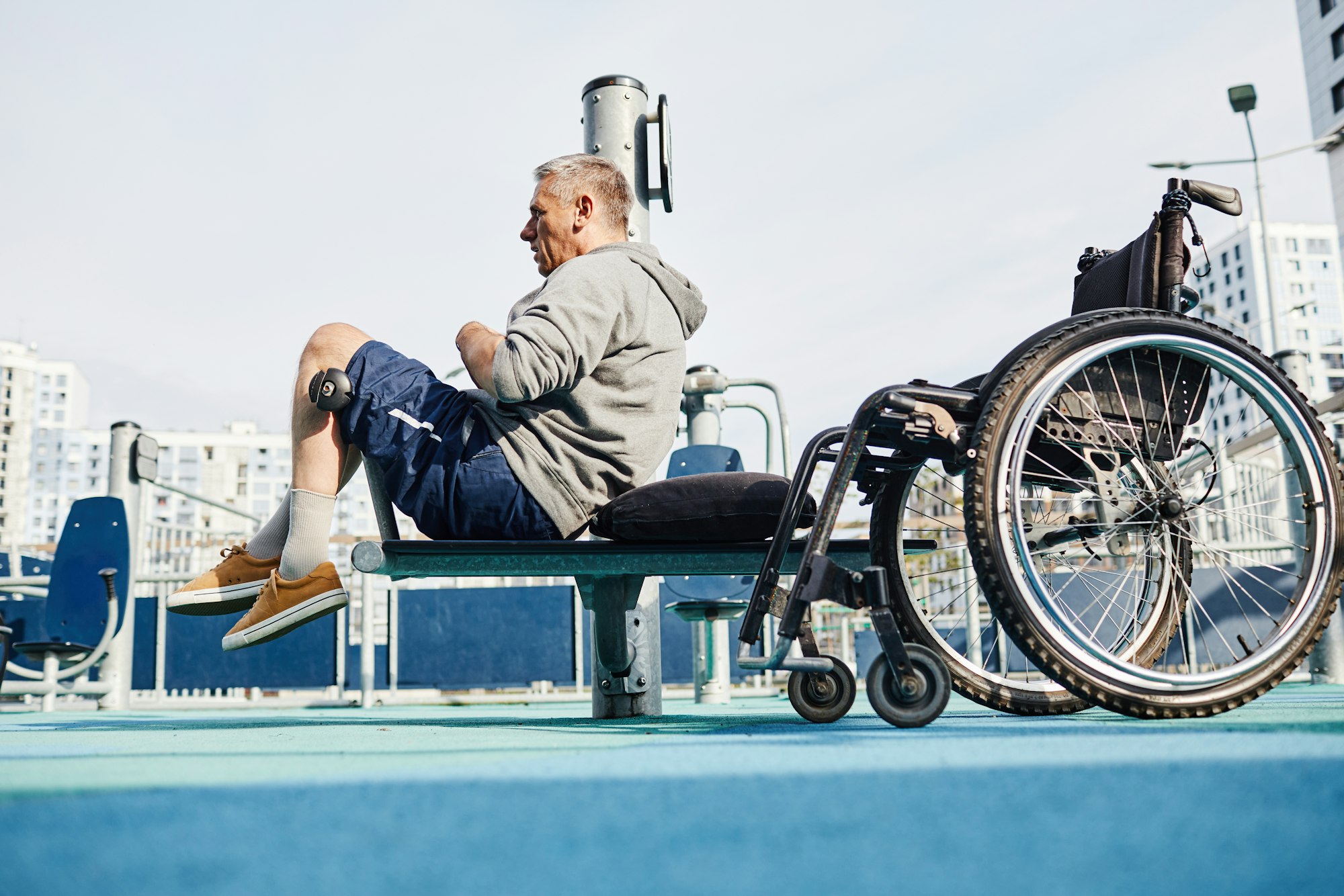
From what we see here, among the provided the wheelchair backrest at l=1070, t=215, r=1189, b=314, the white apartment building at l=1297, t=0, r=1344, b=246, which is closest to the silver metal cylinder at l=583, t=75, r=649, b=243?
the wheelchair backrest at l=1070, t=215, r=1189, b=314

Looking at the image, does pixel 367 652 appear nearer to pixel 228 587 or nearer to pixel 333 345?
pixel 228 587

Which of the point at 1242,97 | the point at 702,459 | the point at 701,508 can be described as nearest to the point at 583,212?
the point at 701,508

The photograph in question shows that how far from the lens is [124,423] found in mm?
7227

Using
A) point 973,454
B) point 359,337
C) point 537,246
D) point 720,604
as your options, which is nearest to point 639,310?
point 537,246

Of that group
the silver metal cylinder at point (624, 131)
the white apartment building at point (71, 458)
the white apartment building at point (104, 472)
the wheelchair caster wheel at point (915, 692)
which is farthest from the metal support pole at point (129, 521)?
the white apartment building at point (104, 472)

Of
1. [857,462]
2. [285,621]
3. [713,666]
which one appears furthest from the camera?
[713,666]

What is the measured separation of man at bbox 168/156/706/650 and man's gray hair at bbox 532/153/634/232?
273 millimetres

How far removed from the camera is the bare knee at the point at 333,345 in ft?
8.48

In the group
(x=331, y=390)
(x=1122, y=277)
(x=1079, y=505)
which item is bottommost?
(x=1079, y=505)

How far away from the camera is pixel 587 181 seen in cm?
298

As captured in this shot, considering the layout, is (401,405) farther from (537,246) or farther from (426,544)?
(537,246)

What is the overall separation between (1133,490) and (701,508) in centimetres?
98

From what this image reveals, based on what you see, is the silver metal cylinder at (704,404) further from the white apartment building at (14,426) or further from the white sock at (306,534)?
the white apartment building at (14,426)

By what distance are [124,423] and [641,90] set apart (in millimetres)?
5133
